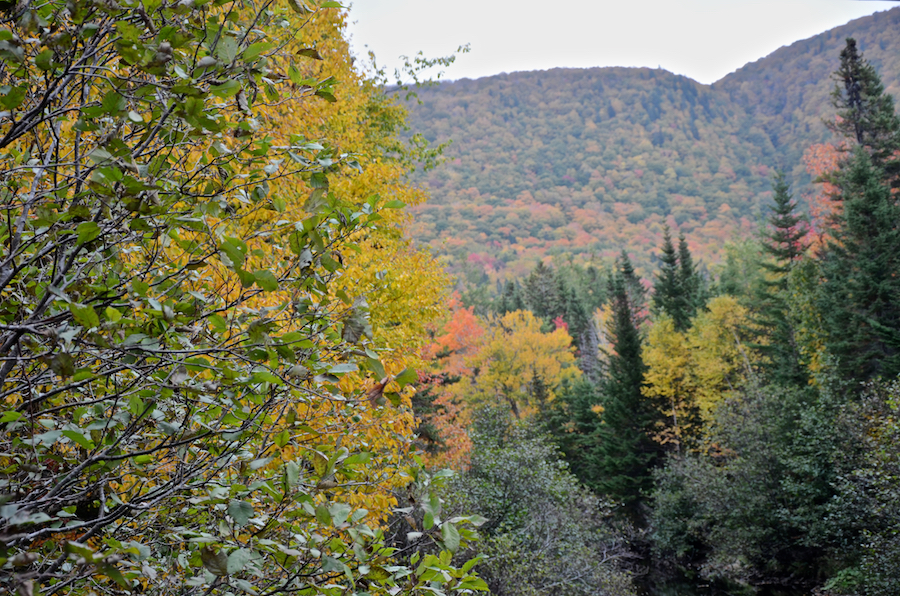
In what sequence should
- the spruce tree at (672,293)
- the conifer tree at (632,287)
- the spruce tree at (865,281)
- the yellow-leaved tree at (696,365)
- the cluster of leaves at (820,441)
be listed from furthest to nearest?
the conifer tree at (632,287), the spruce tree at (672,293), the yellow-leaved tree at (696,365), the spruce tree at (865,281), the cluster of leaves at (820,441)

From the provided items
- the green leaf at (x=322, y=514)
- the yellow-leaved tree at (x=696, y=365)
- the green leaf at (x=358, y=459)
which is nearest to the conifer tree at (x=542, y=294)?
the yellow-leaved tree at (x=696, y=365)

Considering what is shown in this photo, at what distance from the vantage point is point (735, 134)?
150 m

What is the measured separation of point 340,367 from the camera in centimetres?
178

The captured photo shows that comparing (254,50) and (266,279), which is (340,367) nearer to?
(266,279)

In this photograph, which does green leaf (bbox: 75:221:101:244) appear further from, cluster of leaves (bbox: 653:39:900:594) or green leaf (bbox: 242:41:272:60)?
cluster of leaves (bbox: 653:39:900:594)

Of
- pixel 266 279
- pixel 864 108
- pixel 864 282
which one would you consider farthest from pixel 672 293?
pixel 266 279

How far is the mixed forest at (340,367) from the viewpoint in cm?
160

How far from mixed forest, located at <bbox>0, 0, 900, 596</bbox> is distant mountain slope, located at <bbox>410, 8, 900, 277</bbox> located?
132 feet

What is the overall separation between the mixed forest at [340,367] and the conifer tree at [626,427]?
0.17 metres

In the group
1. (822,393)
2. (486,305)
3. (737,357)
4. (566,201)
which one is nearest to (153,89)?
(822,393)

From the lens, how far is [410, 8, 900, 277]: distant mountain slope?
94.7 metres

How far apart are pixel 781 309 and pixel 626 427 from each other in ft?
29.3

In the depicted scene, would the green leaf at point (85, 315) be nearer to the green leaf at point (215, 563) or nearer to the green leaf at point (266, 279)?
the green leaf at point (266, 279)

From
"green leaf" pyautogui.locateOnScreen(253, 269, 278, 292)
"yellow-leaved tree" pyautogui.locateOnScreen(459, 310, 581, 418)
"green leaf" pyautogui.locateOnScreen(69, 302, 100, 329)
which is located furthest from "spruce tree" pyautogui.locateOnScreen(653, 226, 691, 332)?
"green leaf" pyautogui.locateOnScreen(69, 302, 100, 329)
